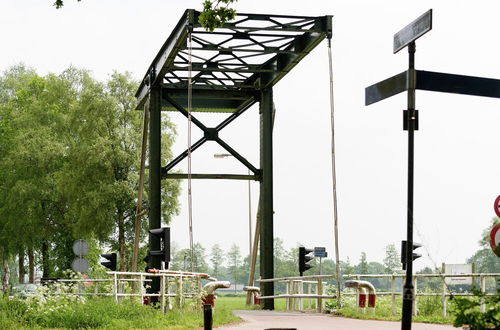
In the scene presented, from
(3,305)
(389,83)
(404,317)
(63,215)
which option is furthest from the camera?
(63,215)

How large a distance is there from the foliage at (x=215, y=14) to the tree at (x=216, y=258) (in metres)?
139

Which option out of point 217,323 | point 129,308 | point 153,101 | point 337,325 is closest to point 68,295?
point 129,308

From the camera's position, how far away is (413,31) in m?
9.81

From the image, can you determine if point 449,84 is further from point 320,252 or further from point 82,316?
point 320,252

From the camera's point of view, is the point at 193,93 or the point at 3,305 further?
the point at 193,93

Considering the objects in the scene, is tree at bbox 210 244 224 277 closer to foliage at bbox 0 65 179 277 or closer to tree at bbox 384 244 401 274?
tree at bbox 384 244 401 274

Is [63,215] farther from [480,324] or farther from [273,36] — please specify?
[480,324]

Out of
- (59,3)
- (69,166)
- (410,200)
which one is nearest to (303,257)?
(59,3)

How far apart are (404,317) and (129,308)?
9609mm

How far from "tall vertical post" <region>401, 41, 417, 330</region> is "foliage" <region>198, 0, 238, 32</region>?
270 cm

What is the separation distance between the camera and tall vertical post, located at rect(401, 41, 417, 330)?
9398mm

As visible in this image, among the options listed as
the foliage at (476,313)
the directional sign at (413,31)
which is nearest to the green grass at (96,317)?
the directional sign at (413,31)

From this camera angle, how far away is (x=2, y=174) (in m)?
62.0

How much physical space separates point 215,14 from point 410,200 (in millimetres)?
3605
